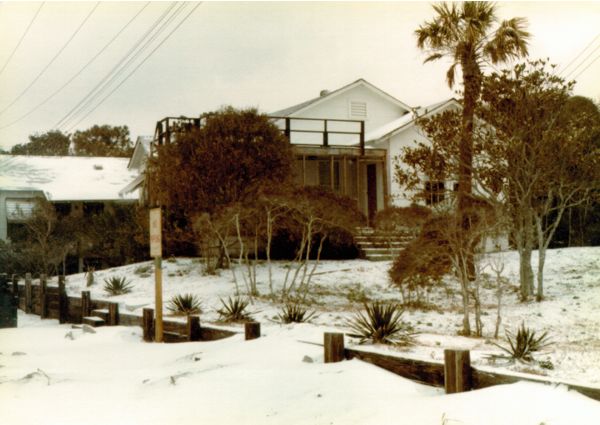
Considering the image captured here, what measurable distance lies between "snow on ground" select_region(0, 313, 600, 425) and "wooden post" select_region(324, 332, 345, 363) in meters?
0.12

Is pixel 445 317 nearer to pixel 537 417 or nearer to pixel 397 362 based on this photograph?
pixel 397 362

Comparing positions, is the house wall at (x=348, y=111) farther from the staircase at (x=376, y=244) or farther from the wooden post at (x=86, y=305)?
the wooden post at (x=86, y=305)

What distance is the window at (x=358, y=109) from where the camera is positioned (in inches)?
1254

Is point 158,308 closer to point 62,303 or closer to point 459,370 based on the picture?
point 459,370

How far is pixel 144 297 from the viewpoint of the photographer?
18234 millimetres

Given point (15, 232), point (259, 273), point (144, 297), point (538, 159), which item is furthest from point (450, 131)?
point (15, 232)

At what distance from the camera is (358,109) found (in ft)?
105

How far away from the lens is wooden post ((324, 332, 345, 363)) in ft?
24.7

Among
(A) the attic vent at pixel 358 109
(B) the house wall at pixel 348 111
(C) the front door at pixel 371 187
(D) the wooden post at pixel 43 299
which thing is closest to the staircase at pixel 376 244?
(C) the front door at pixel 371 187

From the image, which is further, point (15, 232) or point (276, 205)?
point (15, 232)

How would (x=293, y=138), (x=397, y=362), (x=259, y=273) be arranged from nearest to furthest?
(x=397, y=362)
(x=259, y=273)
(x=293, y=138)

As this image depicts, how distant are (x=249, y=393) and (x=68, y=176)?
32.6 metres

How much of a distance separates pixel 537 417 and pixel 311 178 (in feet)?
78.1

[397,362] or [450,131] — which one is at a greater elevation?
[450,131]
